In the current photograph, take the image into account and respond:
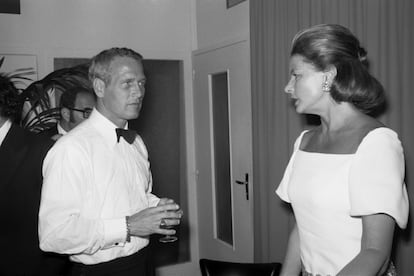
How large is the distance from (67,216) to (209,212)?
2668 mm

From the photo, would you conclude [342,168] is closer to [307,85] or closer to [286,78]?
[307,85]

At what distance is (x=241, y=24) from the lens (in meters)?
3.48

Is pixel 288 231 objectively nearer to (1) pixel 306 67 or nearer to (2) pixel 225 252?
(2) pixel 225 252

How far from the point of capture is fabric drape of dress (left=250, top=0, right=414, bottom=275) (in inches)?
→ 79.4

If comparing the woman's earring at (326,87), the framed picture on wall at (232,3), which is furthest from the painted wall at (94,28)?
the woman's earring at (326,87)

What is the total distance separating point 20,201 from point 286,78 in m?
1.72

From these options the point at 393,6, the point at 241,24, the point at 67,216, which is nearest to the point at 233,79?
the point at 241,24

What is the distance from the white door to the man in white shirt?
152cm

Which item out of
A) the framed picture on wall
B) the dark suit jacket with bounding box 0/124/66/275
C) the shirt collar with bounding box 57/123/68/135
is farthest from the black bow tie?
the framed picture on wall

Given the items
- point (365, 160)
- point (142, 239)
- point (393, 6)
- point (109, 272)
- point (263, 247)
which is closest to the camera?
point (365, 160)

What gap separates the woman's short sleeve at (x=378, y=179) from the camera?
1.28 m

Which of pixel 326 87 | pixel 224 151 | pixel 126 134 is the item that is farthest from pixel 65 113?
pixel 326 87

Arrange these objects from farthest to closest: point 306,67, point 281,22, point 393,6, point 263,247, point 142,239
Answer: point 263,247 → point 281,22 → point 393,6 → point 142,239 → point 306,67

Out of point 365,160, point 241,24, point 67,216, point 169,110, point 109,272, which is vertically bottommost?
point 109,272
